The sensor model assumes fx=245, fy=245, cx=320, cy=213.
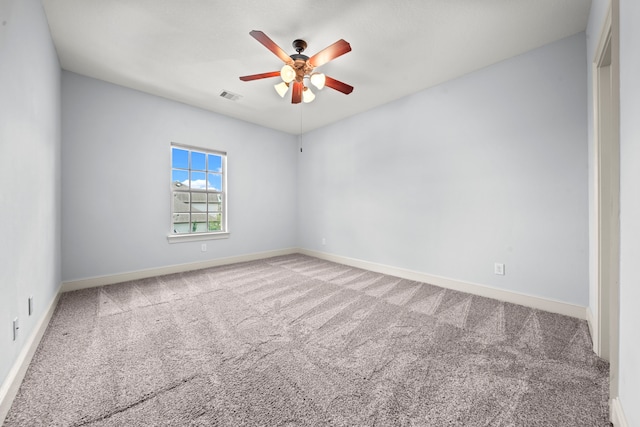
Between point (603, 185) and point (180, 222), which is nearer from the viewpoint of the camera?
point (603, 185)

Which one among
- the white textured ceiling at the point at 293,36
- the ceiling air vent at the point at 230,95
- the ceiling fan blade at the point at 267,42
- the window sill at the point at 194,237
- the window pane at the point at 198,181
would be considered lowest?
the window sill at the point at 194,237

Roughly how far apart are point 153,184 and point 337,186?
9.99 feet

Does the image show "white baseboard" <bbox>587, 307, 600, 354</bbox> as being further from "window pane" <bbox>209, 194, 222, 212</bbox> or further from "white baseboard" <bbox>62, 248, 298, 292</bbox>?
"window pane" <bbox>209, 194, 222, 212</bbox>

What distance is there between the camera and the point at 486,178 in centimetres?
290

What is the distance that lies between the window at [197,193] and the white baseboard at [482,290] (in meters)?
2.57

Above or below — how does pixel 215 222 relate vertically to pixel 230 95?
below

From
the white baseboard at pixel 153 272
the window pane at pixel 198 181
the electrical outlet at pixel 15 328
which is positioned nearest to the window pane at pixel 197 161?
the window pane at pixel 198 181

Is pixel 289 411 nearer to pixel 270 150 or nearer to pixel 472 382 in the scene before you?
pixel 472 382

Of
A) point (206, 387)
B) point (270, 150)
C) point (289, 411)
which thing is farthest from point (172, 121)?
point (289, 411)

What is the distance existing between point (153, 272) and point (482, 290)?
453 cm

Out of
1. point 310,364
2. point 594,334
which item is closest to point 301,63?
point 310,364

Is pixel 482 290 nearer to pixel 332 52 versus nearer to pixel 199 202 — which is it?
pixel 332 52

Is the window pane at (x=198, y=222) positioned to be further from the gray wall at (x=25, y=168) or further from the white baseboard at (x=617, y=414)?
the white baseboard at (x=617, y=414)

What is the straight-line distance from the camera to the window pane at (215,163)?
14.5ft
